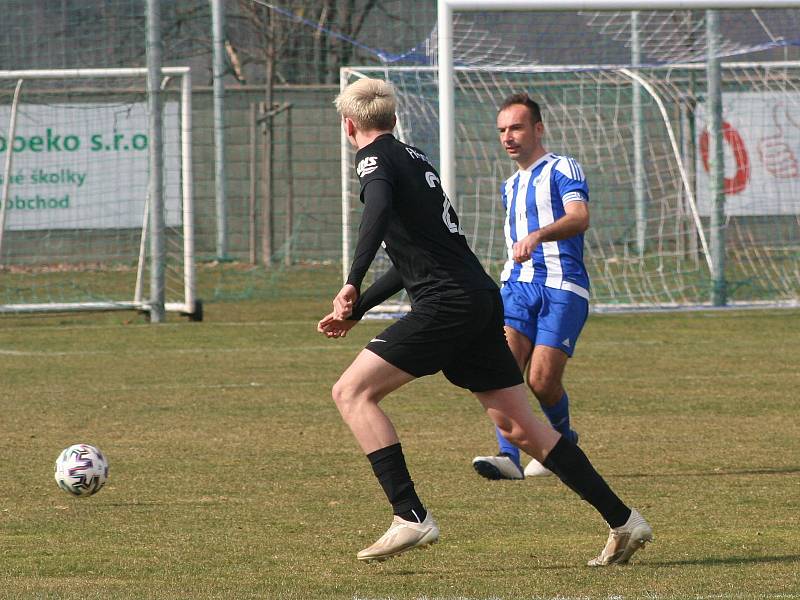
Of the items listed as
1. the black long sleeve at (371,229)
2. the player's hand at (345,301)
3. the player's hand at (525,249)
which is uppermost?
the black long sleeve at (371,229)

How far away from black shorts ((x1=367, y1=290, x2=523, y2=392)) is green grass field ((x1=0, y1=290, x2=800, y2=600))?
2.49 ft

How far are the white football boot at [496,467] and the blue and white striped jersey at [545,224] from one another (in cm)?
95

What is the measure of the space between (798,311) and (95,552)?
12774mm

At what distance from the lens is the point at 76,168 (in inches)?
783

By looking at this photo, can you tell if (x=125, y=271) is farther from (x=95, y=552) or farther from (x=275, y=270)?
(x=95, y=552)

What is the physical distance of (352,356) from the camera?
13445 millimetres

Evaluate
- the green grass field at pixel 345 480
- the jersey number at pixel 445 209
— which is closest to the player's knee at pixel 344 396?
the green grass field at pixel 345 480

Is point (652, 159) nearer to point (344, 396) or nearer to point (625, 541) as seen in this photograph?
point (625, 541)

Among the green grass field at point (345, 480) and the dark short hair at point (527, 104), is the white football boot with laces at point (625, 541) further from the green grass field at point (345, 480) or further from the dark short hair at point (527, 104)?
the dark short hair at point (527, 104)

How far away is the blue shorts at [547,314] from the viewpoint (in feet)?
25.2

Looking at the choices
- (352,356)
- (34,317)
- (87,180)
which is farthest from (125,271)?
(352,356)

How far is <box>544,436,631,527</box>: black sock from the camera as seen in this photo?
553 cm

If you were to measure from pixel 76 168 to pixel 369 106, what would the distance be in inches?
587

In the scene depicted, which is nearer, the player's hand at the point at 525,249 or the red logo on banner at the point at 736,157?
the player's hand at the point at 525,249
